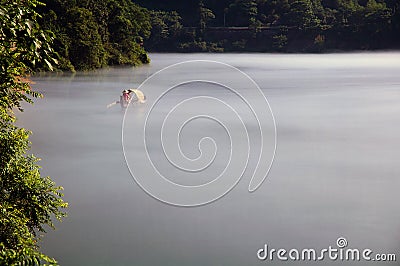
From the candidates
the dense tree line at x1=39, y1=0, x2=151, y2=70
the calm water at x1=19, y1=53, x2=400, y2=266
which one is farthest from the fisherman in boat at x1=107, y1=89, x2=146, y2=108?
the dense tree line at x1=39, y1=0, x2=151, y2=70

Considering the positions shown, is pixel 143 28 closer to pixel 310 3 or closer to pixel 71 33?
pixel 71 33

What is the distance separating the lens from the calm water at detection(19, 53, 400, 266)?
4.07 m

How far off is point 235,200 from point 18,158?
7.74 ft

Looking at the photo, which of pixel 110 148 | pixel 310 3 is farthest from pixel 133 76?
pixel 310 3

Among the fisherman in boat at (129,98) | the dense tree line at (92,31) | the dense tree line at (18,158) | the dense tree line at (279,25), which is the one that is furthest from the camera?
the dense tree line at (279,25)

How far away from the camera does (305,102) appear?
13242 mm

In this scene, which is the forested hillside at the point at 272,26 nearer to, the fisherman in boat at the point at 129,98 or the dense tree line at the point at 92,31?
the dense tree line at the point at 92,31

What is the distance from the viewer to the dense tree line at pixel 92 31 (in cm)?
1675

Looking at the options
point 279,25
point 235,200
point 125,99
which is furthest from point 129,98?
point 279,25

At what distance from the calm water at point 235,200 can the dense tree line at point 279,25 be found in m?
23.1

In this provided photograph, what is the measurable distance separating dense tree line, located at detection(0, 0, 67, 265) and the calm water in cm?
70

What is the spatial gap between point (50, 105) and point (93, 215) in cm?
742

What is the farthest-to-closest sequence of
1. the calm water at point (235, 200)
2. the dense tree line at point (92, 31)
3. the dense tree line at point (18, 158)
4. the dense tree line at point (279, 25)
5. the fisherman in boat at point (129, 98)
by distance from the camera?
the dense tree line at point (279, 25)
the dense tree line at point (92, 31)
the fisherman in boat at point (129, 98)
the calm water at point (235, 200)
the dense tree line at point (18, 158)

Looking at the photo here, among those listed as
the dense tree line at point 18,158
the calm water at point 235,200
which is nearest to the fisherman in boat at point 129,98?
the calm water at point 235,200
